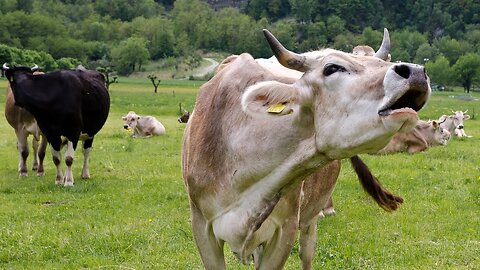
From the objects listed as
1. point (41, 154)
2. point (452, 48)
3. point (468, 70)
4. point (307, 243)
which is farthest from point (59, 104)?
point (452, 48)

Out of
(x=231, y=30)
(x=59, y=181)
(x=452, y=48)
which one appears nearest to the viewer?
(x=59, y=181)

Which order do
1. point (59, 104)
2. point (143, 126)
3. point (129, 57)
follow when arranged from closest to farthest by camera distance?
point (59, 104) < point (143, 126) < point (129, 57)

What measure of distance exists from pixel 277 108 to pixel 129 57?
104503mm

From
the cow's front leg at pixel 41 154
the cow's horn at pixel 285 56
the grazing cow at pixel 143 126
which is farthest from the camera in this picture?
the grazing cow at pixel 143 126

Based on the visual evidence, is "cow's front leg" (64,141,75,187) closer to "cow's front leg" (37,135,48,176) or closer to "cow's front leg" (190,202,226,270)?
"cow's front leg" (37,135,48,176)

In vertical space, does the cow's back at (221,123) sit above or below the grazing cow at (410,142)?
above

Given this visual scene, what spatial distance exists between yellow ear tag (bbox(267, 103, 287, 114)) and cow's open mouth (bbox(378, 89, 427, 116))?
681mm

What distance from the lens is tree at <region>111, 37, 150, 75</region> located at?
105 metres

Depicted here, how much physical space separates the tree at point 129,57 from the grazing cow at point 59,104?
311 feet

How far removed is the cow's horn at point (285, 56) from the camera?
3408 millimetres

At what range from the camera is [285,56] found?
3.43 meters

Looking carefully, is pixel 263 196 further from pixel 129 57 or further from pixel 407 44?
pixel 407 44

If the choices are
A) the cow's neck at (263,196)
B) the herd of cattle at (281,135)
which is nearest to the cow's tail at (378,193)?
the herd of cattle at (281,135)

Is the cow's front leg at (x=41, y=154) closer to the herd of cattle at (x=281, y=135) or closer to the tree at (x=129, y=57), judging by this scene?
the herd of cattle at (x=281, y=135)
